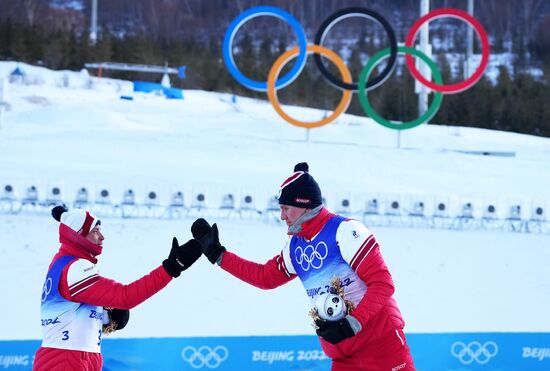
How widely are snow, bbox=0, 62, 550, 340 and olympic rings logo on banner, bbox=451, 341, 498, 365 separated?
0.66 metres

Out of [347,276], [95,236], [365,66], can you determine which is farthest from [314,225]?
[365,66]

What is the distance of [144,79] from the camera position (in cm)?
1044

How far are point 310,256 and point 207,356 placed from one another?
258cm

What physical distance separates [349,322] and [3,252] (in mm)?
4118

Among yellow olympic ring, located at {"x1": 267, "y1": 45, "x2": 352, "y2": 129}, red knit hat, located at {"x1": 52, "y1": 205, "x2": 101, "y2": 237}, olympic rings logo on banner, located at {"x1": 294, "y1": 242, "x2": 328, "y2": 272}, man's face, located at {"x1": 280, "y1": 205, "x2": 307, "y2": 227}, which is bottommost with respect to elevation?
olympic rings logo on banner, located at {"x1": 294, "y1": 242, "x2": 328, "y2": 272}

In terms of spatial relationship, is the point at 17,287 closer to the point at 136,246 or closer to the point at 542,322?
the point at 136,246

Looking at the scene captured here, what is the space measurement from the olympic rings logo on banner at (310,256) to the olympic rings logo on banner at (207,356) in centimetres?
245

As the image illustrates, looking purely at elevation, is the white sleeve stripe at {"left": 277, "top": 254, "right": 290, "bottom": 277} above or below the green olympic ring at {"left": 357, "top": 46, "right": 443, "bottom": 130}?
below

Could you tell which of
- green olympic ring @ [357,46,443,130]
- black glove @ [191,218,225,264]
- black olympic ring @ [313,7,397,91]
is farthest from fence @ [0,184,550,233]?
black glove @ [191,218,225,264]

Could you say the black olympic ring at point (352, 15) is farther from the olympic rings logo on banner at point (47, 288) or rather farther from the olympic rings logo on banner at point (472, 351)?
the olympic rings logo on banner at point (47, 288)

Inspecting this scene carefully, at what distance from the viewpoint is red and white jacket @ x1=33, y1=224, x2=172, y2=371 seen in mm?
2920

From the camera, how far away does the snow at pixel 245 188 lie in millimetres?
6203

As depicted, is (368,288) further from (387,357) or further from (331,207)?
(331,207)

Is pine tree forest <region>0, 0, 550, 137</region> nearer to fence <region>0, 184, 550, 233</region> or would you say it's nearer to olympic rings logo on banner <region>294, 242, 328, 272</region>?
fence <region>0, 184, 550, 233</region>
